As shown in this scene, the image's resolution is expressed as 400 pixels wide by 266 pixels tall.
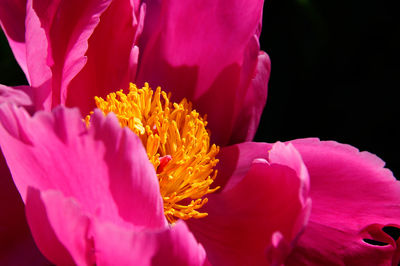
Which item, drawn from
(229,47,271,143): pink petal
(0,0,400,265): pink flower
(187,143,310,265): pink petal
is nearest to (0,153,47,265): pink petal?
(0,0,400,265): pink flower

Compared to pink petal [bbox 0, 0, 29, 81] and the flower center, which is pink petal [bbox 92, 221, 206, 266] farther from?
pink petal [bbox 0, 0, 29, 81]

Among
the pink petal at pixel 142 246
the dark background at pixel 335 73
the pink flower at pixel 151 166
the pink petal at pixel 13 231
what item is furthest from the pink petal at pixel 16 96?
the dark background at pixel 335 73

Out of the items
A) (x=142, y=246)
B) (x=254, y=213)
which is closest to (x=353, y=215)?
(x=254, y=213)

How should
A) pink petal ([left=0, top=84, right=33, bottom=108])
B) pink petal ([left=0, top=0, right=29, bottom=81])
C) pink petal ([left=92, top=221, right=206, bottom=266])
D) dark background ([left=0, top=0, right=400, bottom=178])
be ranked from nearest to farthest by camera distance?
pink petal ([left=92, top=221, right=206, bottom=266])
pink petal ([left=0, top=84, right=33, bottom=108])
pink petal ([left=0, top=0, right=29, bottom=81])
dark background ([left=0, top=0, right=400, bottom=178])

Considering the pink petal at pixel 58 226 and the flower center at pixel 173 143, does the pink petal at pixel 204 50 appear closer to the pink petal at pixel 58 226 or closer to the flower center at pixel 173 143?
the flower center at pixel 173 143

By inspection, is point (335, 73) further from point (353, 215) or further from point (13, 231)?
point (13, 231)
